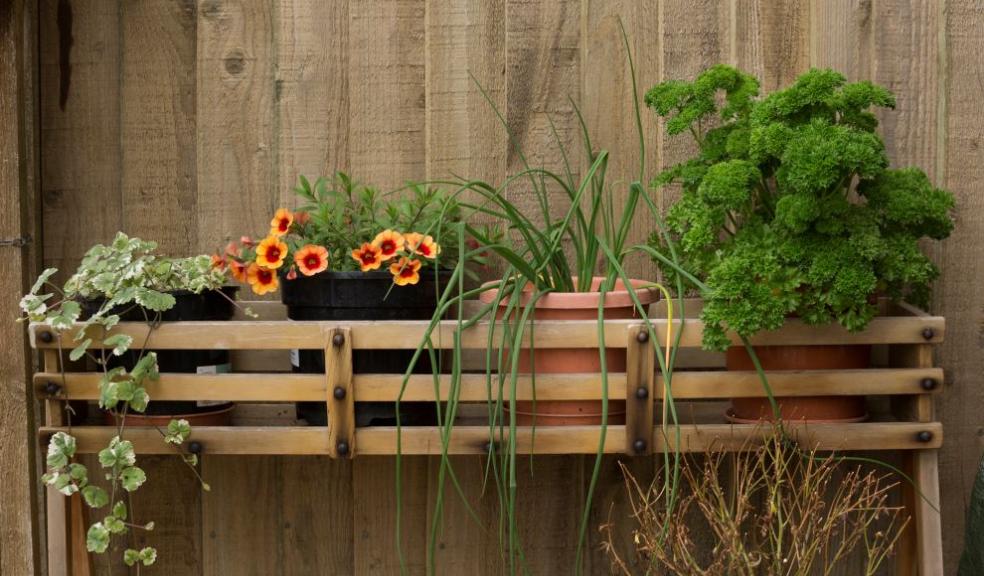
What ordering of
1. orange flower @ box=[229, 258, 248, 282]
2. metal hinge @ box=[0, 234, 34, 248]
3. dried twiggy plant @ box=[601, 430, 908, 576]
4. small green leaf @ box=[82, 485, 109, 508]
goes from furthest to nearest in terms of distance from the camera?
metal hinge @ box=[0, 234, 34, 248]
orange flower @ box=[229, 258, 248, 282]
small green leaf @ box=[82, 485, 109, 508]
dried twiggy plant @ box=[601, 430, 908, 576]

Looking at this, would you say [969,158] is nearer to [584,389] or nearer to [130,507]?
[584,389]

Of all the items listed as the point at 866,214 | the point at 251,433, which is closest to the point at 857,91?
the point at 866,214

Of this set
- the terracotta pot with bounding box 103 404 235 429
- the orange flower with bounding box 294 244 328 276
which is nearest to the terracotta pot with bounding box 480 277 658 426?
the orange flower with bounding box 294 244 328 276

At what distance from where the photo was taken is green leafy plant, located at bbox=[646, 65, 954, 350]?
5.21ft

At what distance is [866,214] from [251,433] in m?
1.05

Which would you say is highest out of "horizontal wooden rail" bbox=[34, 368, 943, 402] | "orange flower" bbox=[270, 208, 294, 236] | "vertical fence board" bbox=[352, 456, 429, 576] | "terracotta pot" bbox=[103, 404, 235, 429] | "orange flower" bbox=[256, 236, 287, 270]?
"orange flower" bbox=[270, 208, 294, 236]

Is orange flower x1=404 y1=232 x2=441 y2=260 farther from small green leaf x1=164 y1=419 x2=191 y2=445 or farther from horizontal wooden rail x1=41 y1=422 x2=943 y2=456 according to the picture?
small green leaf x1=164 y1=419 x2=191 y2=445

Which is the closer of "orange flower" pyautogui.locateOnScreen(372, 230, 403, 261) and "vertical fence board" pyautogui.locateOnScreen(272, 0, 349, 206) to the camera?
"orange flower" pyautogui.locateOnScreen(372, 230, 403, 261)

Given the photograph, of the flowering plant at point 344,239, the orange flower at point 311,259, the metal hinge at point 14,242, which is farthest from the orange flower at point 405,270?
the metal hinge at point 14,242

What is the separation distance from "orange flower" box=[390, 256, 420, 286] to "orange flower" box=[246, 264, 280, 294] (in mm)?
211

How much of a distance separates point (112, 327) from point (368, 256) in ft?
1.42

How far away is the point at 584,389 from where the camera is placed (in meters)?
1.70

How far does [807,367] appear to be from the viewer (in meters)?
1.75

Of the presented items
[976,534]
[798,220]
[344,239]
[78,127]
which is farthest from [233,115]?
[976,534]
